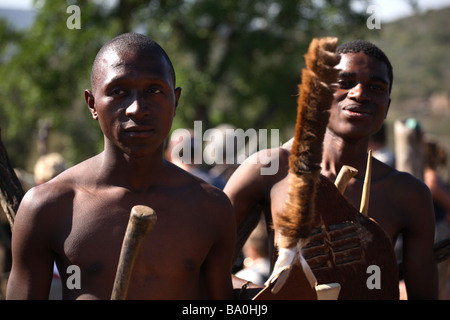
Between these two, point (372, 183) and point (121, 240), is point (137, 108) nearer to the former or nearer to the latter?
point (121, 240)

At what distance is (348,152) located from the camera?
3182 mm

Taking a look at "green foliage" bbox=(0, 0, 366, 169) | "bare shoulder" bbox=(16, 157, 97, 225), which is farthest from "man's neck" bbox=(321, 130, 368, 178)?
"green foliage" bbox=(0, 0, 366, 169)

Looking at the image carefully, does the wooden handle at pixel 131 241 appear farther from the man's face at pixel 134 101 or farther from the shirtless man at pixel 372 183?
the shirtless man at pixel 372 183

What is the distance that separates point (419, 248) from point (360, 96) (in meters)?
0.73

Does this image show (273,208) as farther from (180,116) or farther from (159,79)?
(180,116)

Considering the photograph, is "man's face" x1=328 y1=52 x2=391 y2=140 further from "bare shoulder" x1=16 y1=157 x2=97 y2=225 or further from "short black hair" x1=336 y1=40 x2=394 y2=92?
"bare shoulder" x1=16 y1=157 x2=97 y2=225

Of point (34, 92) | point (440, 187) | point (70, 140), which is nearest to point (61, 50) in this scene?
point (34, 92)

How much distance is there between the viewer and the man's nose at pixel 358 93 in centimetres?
305

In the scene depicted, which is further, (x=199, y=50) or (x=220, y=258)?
(x=199, y=50)

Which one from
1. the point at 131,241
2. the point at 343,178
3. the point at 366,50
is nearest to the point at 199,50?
the point at 366,50

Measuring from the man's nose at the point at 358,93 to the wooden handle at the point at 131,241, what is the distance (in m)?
1.36

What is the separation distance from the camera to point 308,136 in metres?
2.16

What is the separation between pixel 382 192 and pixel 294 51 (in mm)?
16914

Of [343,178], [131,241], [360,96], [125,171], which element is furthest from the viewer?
[360,96]
